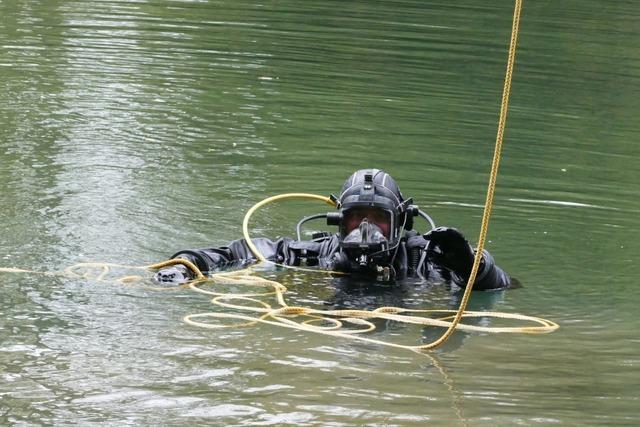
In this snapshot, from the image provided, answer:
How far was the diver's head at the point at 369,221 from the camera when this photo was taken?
25.4ft

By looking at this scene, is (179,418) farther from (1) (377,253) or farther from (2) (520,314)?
(2) (520,314)

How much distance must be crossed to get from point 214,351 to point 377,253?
1347mm

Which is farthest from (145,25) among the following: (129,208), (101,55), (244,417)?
(244,417)

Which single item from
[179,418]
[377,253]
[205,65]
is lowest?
[179,418]

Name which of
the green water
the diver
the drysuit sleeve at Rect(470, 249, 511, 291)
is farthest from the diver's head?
the drysuit sleeve at Rect(470, 249, 511, 291)

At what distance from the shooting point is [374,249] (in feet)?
25.4

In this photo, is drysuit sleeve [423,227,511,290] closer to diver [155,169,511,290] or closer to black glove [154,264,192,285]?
diver [155,169,511,290]

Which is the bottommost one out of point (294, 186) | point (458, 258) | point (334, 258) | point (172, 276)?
point (172, 276)

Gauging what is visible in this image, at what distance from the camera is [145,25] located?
20.6 meters

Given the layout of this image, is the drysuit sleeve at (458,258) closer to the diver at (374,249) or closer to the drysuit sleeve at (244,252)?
the diver at (374,249)

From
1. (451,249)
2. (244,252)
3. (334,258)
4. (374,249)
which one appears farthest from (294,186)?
(451,249)

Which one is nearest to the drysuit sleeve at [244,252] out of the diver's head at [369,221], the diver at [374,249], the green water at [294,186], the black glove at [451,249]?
the diver at [374,249]

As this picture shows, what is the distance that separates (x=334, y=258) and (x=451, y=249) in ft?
3.34

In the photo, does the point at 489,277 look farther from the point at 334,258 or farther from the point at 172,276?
the point at 172,276
